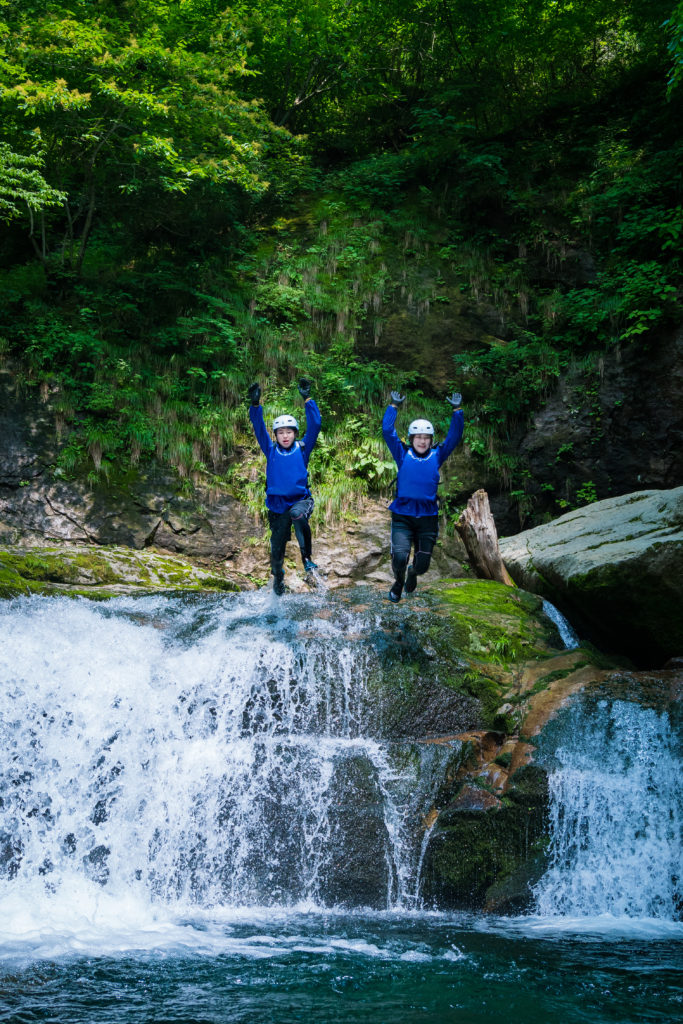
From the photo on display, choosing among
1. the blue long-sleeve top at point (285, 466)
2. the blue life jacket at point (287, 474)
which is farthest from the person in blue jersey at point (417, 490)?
the blue life jacket at point (287, 474)

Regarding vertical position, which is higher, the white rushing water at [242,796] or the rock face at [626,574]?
the rock face at [626,574]

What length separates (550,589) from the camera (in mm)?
9539

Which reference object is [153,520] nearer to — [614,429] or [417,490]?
[417,490]

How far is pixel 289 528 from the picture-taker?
8367 mm

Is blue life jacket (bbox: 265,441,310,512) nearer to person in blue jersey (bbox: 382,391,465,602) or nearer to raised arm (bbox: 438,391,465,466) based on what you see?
person in blue jersey (bbox: 382,391,465,602)

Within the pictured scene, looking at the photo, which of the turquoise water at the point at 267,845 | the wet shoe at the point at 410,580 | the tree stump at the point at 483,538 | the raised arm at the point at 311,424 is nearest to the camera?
the turquoise water at the point at 267,845

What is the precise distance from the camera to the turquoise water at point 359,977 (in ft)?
13.3

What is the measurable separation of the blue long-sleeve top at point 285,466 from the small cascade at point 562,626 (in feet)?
11.2

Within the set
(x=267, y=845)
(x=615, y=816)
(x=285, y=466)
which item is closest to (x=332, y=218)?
(x=285, y=466)

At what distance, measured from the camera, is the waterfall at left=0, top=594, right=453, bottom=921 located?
21.1 ft

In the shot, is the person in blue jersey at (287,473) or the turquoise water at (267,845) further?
the person in blue jersey at (287,473)

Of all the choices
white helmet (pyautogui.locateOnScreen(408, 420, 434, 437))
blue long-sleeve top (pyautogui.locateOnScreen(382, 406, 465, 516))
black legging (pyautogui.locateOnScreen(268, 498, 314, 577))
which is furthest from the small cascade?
black legging (pyautogui.locateOnScreen(268, 498, 314, 577))

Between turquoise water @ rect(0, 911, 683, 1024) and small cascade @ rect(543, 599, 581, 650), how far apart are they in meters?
3.64

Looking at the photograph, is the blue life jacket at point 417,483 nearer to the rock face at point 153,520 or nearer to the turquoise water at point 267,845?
the turquoise water at point 267,845
